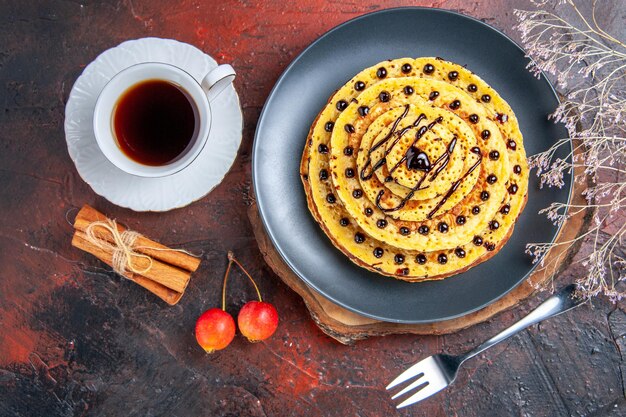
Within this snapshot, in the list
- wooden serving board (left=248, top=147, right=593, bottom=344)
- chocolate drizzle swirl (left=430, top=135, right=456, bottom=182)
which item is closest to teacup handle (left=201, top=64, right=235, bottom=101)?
wooden serving board (left=248, top=147, right=593, bottom=344)

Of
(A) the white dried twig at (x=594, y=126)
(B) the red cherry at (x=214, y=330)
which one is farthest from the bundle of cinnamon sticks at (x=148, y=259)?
(A) the white dried twig at (x=594, y=126)

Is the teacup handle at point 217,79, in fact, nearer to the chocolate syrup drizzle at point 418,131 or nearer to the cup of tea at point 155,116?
the cup of tea at point 155,116

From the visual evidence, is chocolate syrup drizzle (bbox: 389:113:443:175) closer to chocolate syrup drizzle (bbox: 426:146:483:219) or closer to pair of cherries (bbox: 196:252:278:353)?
chocolate syrup drizzle (bbox: 426:146:483:219)

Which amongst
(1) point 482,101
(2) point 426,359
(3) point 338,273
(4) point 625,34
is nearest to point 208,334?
(3) point 338,273

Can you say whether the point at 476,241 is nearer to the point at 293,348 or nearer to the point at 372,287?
the point at 372,287

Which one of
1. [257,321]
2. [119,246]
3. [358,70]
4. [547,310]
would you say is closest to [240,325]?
[257,321]
